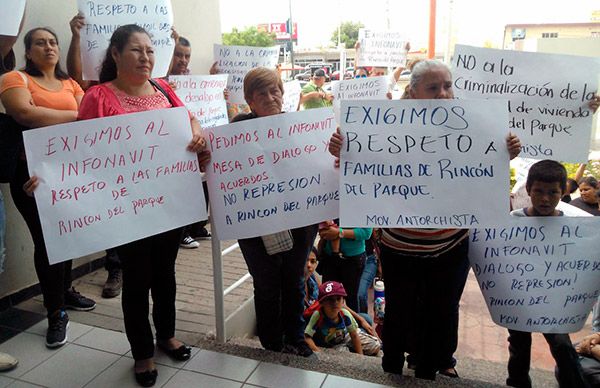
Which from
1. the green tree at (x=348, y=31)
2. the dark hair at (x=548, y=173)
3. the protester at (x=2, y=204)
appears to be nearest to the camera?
the dark hair at (x=548, y=173)

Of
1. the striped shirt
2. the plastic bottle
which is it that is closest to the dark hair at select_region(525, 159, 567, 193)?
the striped shirt

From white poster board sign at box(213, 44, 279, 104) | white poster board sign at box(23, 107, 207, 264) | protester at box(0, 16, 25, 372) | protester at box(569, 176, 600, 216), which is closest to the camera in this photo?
white poster board sign at box(23, 107, 207, 264)

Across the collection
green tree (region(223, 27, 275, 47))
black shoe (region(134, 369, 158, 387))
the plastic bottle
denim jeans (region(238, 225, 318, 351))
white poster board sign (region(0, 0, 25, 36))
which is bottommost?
the plastic bottle

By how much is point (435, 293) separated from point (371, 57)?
205 inches

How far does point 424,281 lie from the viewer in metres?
2.22

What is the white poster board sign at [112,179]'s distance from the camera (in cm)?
200

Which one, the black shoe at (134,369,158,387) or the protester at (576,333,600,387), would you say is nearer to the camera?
the black shoe at (134,369,158,387)

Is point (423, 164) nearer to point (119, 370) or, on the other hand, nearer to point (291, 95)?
point (119, 370)

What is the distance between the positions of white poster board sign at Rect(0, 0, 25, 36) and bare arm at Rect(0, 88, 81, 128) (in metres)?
0.31

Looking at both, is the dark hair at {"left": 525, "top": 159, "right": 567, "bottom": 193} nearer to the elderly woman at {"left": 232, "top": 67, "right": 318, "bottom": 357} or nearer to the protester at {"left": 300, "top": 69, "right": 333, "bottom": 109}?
the elderly woman at {"left": 232, "top": 67, "right": 318, "bottom": 357}

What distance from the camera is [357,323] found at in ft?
12.5

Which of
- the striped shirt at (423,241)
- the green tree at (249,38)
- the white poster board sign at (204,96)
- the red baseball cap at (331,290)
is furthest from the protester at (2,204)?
the green tree at (249,38)

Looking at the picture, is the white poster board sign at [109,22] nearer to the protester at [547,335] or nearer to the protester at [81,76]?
the protester at [81,76]

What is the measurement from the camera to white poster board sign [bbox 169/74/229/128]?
3.94m
